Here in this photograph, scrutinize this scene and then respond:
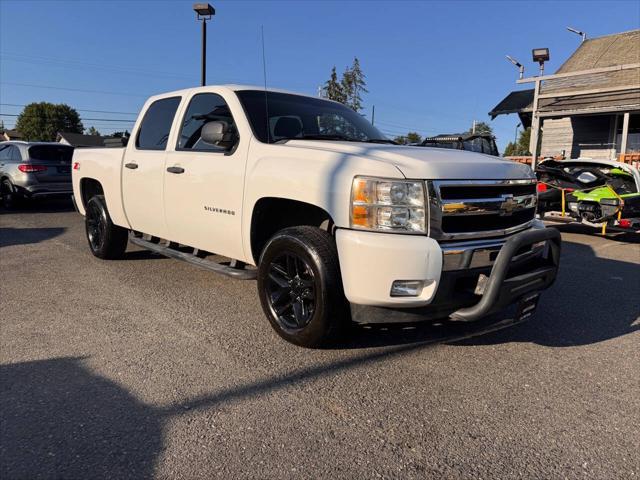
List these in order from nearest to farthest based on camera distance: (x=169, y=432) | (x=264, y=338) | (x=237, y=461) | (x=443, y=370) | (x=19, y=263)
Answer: (x=237, y=461) → (x=169, y=432) → (x=443, y=370) → (x=264, y=338) → (x=19, y=263)

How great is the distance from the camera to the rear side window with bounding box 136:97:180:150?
4.98m

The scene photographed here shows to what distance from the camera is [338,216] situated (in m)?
3.12

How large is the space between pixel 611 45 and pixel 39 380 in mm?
25490

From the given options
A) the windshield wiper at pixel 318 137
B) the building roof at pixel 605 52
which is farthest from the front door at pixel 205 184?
the building roof at pixel 605 52

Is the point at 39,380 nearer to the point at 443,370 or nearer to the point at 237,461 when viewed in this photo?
the point at 237,461

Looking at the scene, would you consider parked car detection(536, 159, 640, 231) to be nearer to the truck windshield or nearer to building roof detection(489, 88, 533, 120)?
the truck windshield

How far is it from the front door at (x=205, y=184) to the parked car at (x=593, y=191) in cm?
721

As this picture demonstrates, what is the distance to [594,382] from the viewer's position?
317cm

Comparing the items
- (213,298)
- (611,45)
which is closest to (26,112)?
(611,45)

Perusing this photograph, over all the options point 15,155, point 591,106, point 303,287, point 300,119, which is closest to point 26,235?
point 15,155

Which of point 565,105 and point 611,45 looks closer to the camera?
point 565,105

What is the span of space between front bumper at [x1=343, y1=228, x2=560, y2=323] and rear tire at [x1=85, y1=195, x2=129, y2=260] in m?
3.97

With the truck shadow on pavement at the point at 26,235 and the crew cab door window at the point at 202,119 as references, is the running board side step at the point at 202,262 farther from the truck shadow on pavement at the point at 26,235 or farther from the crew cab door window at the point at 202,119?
the truck shadow on pavement at the point at 26,235

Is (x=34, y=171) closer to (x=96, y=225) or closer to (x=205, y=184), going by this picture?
(x=96, y=225)
